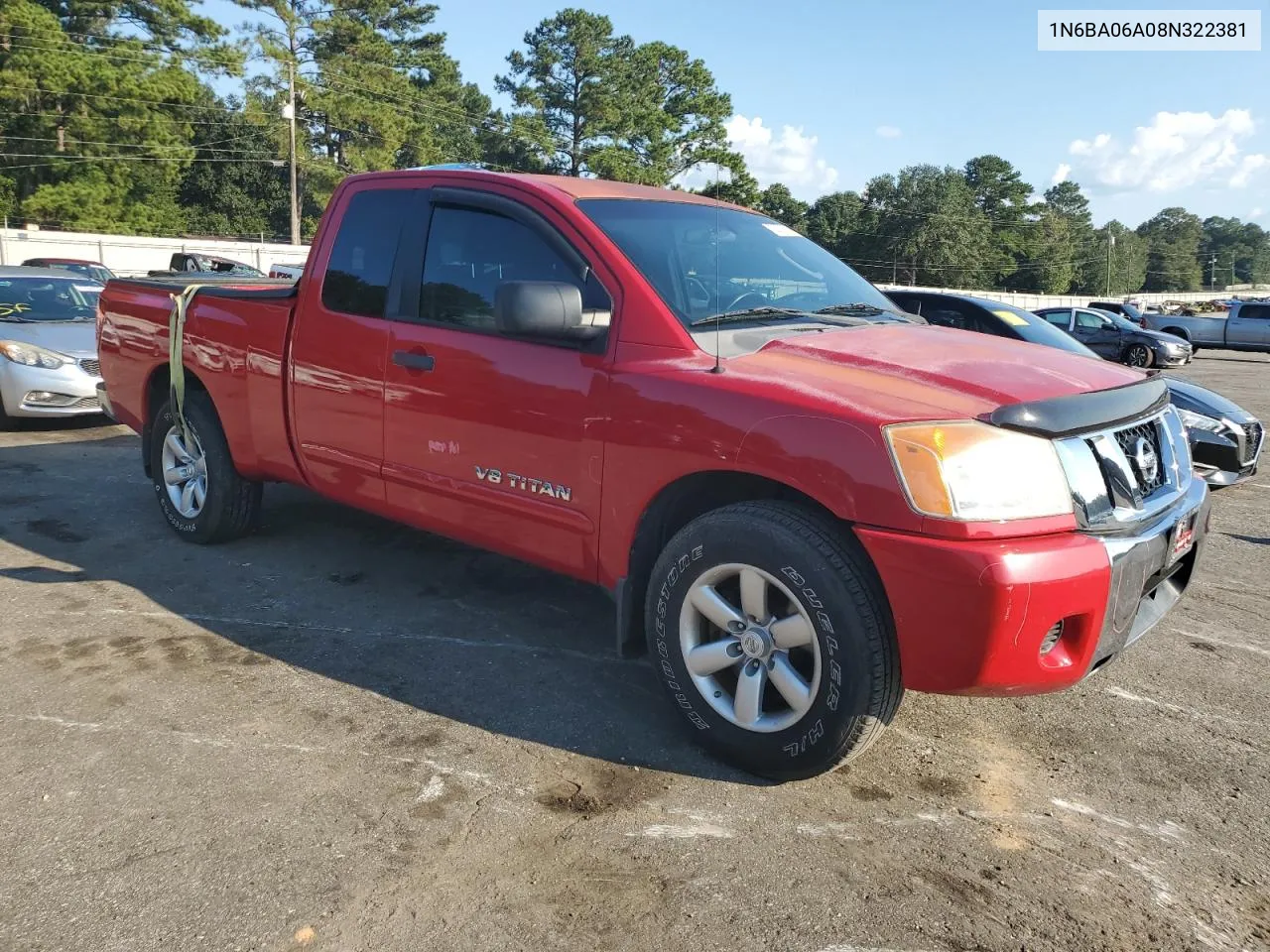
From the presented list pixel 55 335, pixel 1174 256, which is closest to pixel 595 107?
pixel 55 335

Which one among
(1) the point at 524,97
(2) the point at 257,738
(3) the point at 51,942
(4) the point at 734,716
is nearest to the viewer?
(3) the point at 51,942

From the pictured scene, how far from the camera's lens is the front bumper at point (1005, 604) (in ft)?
8.07

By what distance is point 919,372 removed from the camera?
2.93m

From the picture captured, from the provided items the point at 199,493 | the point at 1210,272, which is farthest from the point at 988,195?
the point at 199,493

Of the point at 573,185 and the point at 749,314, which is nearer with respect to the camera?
the point at 749,314

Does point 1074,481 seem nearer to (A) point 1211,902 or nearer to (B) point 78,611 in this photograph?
(A) point 1211,902

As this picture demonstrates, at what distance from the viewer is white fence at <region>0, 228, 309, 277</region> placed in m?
34.5

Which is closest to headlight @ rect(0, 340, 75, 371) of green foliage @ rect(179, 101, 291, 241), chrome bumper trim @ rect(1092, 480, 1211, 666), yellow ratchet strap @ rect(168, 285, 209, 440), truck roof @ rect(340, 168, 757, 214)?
yellow ratchet strap @ rect(168, 285, 209, 440)

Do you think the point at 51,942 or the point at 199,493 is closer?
the point at 51,942

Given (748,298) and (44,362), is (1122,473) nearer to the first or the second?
(748,298)

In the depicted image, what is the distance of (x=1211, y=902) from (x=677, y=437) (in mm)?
1841

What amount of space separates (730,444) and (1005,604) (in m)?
0.87

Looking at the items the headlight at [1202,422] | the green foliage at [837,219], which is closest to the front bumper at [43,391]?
the headlight at [1202,422]

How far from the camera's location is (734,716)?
2947 millimetres
